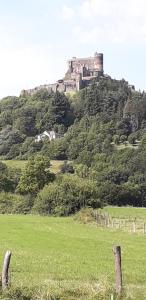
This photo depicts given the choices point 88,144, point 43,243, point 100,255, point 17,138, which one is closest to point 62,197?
point 43,243

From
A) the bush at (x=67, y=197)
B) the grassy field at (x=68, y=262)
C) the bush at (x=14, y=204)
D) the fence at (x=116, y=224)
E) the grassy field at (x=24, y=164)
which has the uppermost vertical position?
the grassy field at (x=68, y=262)

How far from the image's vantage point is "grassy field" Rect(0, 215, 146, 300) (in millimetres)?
19078

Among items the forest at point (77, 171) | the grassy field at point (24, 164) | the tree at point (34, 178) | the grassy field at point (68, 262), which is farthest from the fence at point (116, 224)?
the grassy field at point (24, 164)

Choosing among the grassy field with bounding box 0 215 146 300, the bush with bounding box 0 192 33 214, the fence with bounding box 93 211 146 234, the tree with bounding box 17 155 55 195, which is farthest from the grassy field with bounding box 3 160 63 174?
the grassy field with bounding box 0 215 146 300

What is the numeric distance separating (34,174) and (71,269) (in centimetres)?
8459

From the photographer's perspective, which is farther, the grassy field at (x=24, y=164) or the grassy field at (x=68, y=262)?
the grassy field at (x=24, y=164)

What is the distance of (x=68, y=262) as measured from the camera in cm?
3023

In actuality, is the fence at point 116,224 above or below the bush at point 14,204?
above

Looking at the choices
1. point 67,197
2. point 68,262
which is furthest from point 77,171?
point 68,262

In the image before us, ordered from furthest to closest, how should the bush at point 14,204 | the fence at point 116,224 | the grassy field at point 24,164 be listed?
the grassy field at point 24,164 → the bush at point 14,204 → the fence at point 116,224

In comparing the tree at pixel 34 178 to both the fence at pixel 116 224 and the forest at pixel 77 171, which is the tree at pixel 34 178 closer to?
the forest at pixel 77 171

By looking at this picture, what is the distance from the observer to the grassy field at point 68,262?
19.1 m

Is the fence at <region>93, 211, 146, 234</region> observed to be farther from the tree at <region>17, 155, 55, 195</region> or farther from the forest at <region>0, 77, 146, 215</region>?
the tree at <region>17, 155, 55, 195</region>

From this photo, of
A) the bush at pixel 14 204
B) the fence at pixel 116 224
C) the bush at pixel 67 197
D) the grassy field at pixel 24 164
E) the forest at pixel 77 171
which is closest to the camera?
the fence at pixel 116 224
